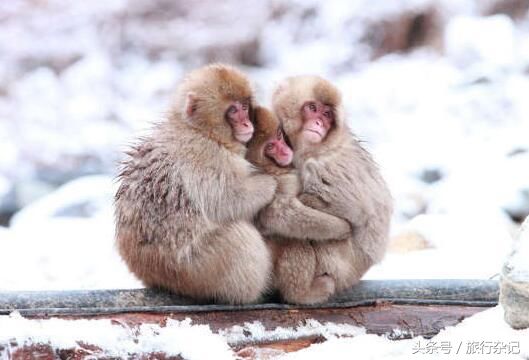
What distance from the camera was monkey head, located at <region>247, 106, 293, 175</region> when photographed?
5422mm

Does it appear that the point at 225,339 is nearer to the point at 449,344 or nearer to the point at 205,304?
the point at 205,304

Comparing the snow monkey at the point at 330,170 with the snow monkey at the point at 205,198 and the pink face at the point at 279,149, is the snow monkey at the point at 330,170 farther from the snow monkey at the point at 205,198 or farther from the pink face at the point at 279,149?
the snow monkey at the point at 205,198

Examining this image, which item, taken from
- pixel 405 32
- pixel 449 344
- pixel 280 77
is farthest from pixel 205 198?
pixel 405 32

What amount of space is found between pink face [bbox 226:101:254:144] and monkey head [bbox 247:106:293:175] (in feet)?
0.36

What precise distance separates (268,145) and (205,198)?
1.42 feet

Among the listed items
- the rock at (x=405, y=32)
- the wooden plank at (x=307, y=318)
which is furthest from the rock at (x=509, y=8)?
the wooden plank at (x=307, y=318)

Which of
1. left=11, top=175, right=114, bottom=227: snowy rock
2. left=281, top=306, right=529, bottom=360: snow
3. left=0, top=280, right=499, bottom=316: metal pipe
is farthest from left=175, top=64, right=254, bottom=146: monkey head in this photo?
left=11, top=175, right=114, bottom=227: snowy rock

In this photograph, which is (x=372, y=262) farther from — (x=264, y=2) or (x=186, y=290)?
(x=264, y=2)

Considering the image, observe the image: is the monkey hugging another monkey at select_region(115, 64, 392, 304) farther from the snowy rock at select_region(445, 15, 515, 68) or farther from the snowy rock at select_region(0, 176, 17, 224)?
the snowy rock at select_region(445, 15, 515, 68)

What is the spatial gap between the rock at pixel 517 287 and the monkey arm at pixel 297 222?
3.00 ft

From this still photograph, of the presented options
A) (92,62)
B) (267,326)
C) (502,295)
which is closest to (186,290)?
(267,326)

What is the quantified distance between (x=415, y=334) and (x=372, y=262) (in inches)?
16.6

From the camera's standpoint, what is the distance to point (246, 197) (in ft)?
17.4

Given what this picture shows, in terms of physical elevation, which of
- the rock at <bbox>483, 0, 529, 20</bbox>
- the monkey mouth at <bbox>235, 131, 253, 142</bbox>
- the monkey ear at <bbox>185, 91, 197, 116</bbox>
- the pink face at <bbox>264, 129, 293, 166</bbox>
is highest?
the rock at <bbox>483, 0, 529, 20</bbox>
